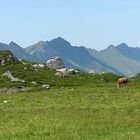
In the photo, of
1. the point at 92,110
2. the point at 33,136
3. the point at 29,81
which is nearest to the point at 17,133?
the point at 33,136

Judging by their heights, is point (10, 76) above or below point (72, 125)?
above

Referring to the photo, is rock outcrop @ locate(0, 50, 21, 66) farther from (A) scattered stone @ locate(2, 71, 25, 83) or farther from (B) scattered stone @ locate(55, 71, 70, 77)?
(A) scattered stone @ locate(2, 71, 25, 83)

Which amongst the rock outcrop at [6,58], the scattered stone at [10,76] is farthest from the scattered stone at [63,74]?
the rock outcrop at [6,58]

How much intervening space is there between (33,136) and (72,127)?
3585 millimetres

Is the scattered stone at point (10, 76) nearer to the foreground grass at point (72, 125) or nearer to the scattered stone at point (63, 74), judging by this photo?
the scattered stone at point (63, 74)

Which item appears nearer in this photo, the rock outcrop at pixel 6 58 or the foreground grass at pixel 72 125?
the foreground grass at pixel 72 125

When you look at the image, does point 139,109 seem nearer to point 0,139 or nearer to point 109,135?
point 109,135

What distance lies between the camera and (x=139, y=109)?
41.2m

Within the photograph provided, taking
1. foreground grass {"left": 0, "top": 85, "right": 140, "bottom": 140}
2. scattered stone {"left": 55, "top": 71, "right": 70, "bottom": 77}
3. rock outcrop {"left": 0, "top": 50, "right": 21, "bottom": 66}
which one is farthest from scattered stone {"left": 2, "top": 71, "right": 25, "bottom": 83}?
foreground grass {"left": 0, "top": 85, "right": 140, "bottom": 140}

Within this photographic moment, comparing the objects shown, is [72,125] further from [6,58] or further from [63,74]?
[6,58]

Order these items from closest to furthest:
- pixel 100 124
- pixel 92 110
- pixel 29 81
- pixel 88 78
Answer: pixel 100 124 < pixel 92 110 < pixel 29 81 < pixel 88 78

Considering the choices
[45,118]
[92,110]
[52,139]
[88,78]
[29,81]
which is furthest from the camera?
[88,78]

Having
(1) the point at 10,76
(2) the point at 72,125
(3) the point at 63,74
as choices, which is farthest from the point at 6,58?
(2) the point at 72,125

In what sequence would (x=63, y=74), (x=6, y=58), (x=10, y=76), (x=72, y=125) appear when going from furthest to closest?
(x=6, y=58) → (x=63, y=74) → (x=10, y=76) → (x=72, y=125)
